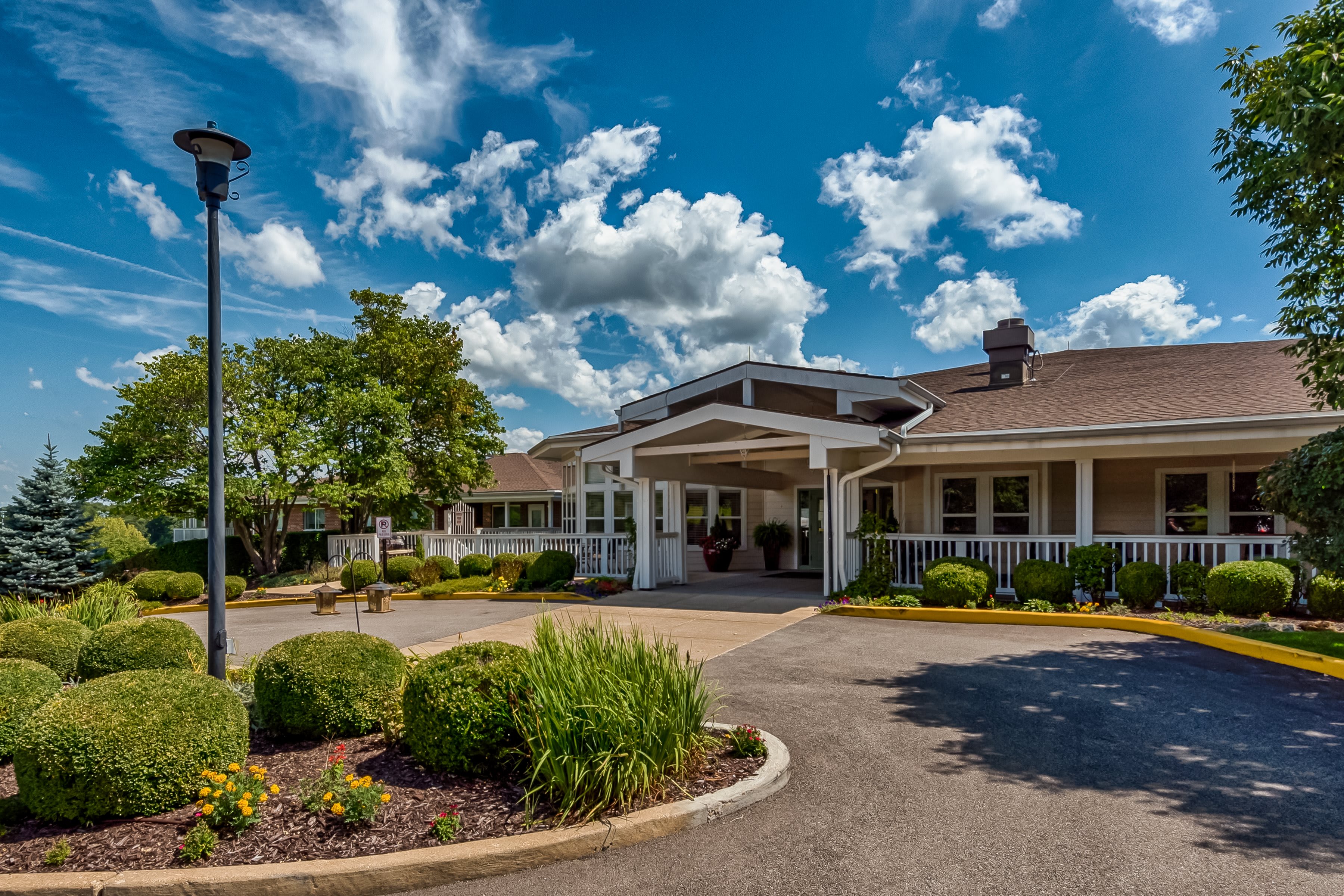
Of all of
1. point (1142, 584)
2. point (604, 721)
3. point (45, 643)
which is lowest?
point (1142, 584)

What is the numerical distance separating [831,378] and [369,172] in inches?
368

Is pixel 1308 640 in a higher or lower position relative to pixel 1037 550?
lower

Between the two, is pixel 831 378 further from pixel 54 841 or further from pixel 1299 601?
pixel 54 841

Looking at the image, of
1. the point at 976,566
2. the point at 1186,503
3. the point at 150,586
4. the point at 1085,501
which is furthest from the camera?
the point at 150,586

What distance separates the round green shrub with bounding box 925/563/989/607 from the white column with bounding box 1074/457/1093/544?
2040 mm

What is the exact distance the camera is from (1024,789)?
15.3 feet

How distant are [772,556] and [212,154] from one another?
15973 mm

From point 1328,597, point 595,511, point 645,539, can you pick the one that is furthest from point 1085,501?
point 595,511

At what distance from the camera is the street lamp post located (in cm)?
602

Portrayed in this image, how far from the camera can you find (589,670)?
4590 mm

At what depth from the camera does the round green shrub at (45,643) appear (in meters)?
6.86

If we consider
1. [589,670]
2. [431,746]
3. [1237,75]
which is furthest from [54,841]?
[1237,75]

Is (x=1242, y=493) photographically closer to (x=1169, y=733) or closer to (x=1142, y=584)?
(x=1142, y=584)

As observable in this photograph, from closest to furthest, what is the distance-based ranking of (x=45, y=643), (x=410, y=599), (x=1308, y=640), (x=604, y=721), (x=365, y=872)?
1. (x=365, y=872)
2. (x=604, y=721)
3. (x=45, y=643)
4. (x=1308, y=640)
5. (x=410, y=599)
